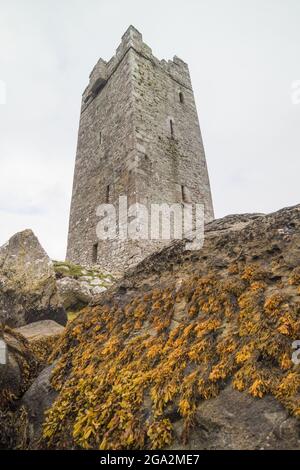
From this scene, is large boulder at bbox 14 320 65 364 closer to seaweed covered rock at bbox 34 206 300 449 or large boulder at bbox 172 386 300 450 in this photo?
seaweed covered rock at bbox 34 206 300 449

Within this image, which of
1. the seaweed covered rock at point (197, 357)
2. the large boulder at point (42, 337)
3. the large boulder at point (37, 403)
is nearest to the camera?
the seaweed covered rock at point (197, 357)

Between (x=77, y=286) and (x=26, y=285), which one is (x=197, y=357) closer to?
(x=26, y=285)

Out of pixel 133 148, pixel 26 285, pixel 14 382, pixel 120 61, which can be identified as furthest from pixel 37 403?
pixel 120 61

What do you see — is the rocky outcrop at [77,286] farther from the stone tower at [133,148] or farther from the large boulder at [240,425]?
the large boulder at [240,425]

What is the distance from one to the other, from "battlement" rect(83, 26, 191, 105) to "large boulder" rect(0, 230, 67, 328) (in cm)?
1358

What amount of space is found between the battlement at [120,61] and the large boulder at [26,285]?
1358 centimetres

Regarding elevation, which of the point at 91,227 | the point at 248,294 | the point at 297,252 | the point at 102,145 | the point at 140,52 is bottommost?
the point at 248,294

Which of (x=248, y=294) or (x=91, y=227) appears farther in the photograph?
(x=91, y=227)

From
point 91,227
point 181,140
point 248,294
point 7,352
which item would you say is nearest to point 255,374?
point 248,294

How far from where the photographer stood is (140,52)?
15266mm

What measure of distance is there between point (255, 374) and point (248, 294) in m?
0.69

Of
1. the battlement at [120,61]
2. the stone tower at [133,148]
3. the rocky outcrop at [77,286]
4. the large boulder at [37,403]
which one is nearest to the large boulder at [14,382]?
the large boulder at [37,403]

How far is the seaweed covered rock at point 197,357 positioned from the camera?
155 cm
